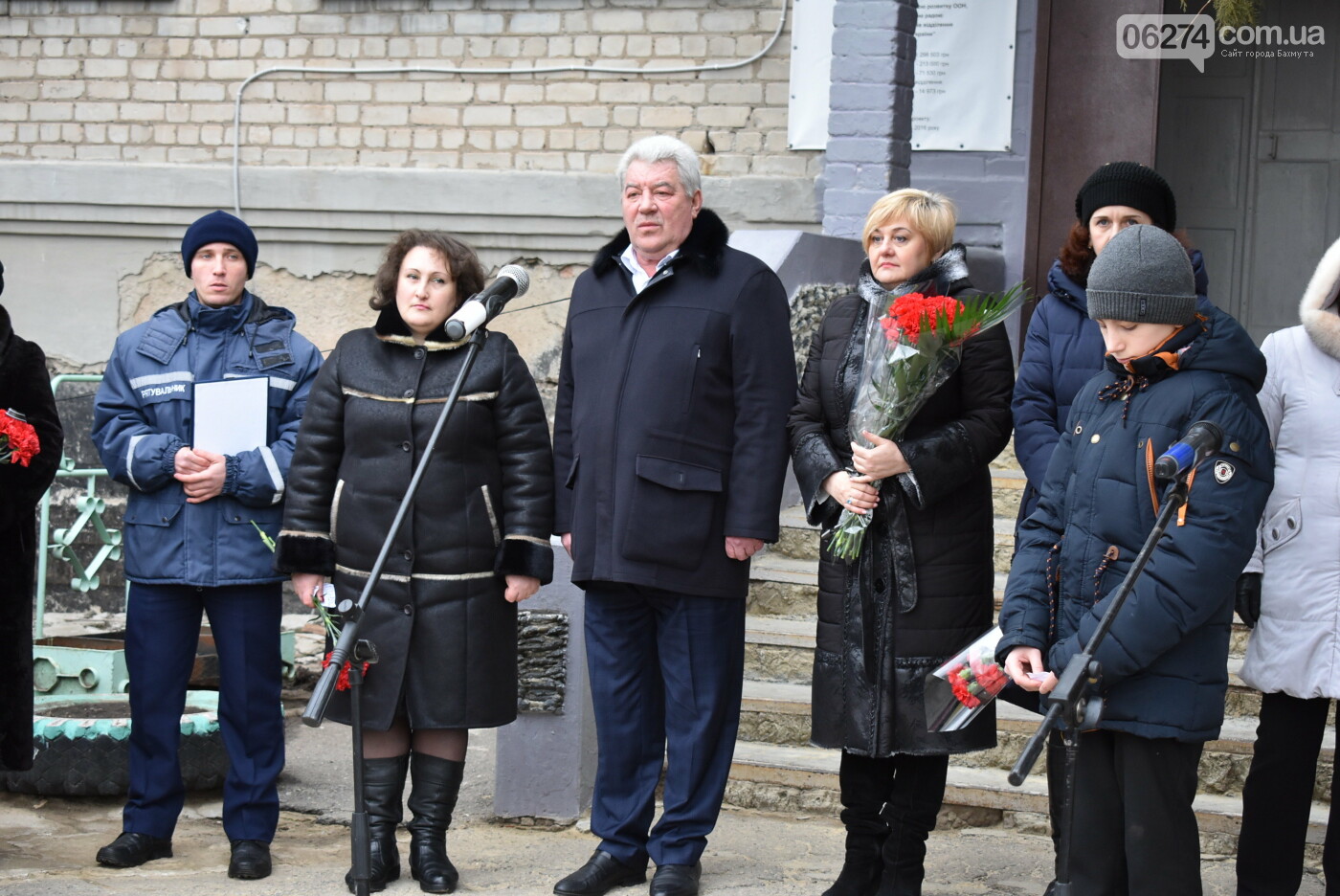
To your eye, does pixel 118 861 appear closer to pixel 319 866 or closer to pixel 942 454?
pixel 319 866

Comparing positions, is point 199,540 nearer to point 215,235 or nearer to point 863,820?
point 215,235

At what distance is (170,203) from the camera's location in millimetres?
8547

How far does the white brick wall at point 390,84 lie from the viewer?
796 centimetres

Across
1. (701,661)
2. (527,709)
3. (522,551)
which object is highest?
(522,551)

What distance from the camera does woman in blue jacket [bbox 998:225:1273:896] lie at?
120 inches

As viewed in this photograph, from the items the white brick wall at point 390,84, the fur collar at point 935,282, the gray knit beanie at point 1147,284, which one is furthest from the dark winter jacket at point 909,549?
the white brick wall at point 390,84

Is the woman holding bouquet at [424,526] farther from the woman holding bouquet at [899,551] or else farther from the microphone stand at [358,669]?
the woman holding bouquet at [899,551]

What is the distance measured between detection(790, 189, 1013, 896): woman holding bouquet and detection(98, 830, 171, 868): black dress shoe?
180cm

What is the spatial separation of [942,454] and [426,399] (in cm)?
127

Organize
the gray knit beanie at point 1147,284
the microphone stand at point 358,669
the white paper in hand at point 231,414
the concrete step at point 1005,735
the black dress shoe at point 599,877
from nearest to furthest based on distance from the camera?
1. the gray knit beanie at point 1147,284
2. the microphone stand at point 358,669
3. the black dress shoe at point 599,877
4. the white paper in hand at point 231,414
5. the concrete step at point 1005,735

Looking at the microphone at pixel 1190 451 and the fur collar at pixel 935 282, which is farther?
the fur collar at pixel 935 282

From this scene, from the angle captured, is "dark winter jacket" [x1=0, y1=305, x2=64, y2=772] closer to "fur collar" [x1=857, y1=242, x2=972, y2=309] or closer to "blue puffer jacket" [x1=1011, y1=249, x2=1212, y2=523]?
"fur collar" [x1=857, y1=242, x2=972, y2=309]

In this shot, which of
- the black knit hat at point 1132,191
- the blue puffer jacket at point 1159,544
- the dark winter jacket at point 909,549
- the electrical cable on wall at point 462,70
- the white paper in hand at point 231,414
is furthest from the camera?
the electrical cable on wall at point 462,70

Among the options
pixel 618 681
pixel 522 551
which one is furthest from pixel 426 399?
pixel 618 681
